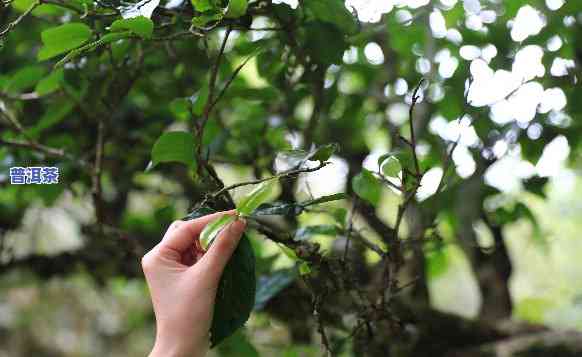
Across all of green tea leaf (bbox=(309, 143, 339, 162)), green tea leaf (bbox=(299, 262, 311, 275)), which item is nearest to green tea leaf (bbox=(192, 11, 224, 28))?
green tea leaf (bbox=(309, 143, 339, 162))

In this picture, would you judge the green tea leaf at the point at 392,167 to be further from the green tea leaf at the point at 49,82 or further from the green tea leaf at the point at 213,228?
the green tea leaf at the point at 49,82

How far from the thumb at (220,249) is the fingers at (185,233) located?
2 cm

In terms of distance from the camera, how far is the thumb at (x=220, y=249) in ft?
1.72

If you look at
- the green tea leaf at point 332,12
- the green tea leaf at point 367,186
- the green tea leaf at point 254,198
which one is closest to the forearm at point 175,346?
the green tea leaf at point 254,198

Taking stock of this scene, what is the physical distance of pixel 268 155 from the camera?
1060mm

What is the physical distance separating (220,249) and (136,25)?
196 mm

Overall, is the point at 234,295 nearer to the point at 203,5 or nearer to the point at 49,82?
the point at 203,5

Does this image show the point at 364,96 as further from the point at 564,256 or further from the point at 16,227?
the point at 564,256

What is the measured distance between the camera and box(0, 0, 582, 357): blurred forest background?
644 mm

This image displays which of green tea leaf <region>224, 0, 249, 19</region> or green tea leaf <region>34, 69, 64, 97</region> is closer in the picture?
green tea leaf <region>224, 0, 249, 19</region>

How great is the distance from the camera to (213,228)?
1.64 ft

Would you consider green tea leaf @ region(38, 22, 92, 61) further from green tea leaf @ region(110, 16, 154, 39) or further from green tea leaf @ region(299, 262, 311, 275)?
green tea leaf @ region(299, 262, 311, 275)

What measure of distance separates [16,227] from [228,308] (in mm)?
1002

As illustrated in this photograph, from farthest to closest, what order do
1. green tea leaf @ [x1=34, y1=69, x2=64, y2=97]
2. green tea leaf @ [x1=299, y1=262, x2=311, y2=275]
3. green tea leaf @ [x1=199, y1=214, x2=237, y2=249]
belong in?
green tea leaf @ [x1=34, y1=69, x2=64, y2=97] < green tea leaf @ [x1=299, y1=262, x2=311, y2=275] < green tea leaf @ [x1=199, y1=214, x2=237, y2=249]
